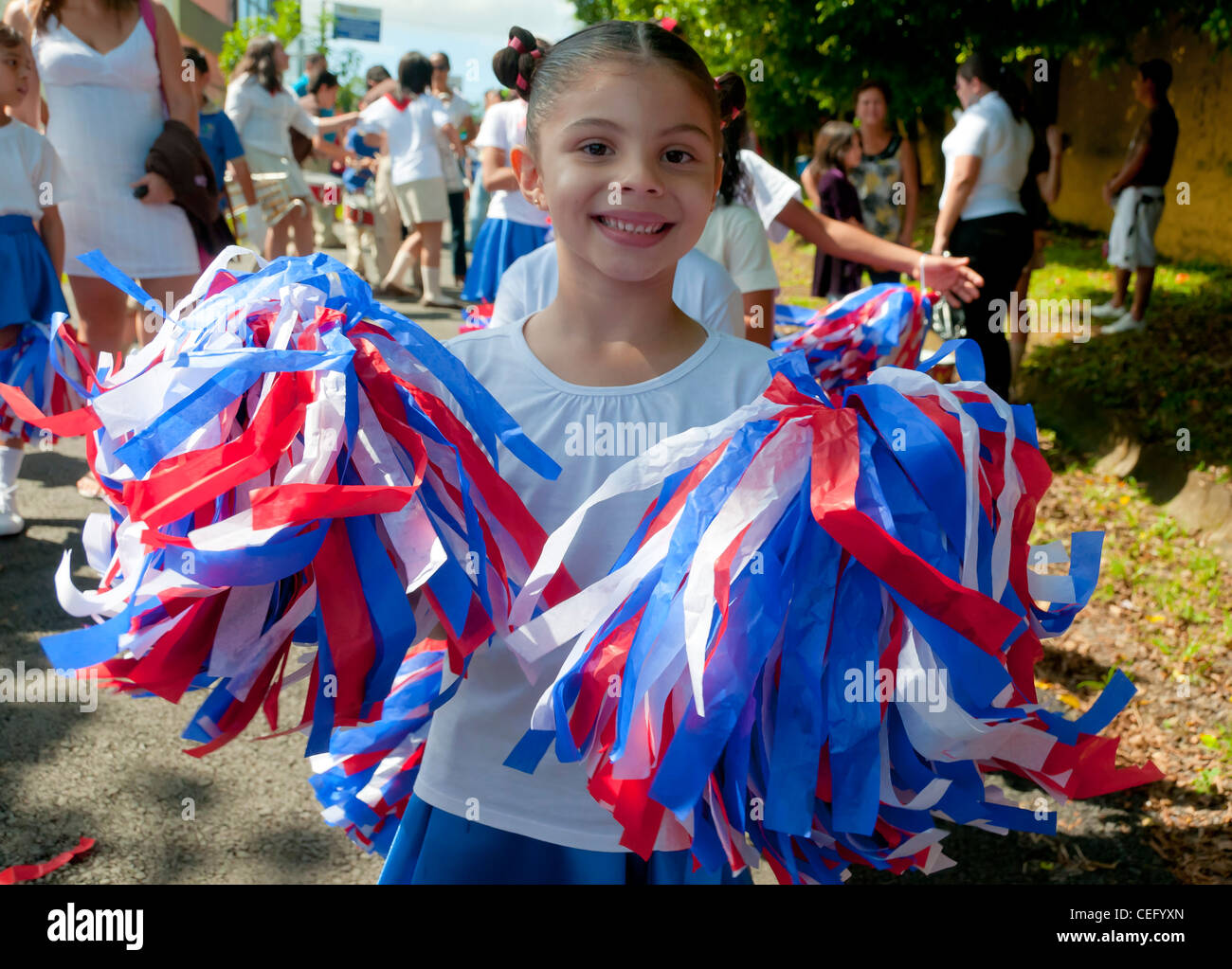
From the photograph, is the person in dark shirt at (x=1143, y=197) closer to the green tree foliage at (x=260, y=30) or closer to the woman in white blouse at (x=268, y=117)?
the woman in white blouse at (x=268, y=117)

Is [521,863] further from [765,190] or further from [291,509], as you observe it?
[765,190]

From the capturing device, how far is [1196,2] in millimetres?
5867

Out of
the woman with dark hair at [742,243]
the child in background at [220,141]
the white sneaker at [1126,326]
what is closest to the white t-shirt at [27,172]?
the child in background at [220,141]

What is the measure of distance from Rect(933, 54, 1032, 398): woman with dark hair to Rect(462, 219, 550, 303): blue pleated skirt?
2.03 m

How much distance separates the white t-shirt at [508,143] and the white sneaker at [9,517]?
2.40m

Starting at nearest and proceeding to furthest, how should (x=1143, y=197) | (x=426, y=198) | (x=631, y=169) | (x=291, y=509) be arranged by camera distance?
(x=291, y=509), (x=631, y=169), (x=1143, y=197), (x=426, y=198)

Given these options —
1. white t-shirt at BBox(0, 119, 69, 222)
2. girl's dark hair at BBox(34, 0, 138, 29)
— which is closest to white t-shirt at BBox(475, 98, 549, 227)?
girl's dark hair at BBox(34, 0, 138, 29)

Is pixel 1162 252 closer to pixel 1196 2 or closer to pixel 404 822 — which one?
pixel 1196 2

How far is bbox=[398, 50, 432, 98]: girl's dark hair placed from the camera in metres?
9.41

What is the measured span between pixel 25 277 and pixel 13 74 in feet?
2.33

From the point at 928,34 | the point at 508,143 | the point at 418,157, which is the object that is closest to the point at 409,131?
the point at 418,157

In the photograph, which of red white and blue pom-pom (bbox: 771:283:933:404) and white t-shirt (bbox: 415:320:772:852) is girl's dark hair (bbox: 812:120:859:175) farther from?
white t-shirt (bbox: 415:320:772:852)

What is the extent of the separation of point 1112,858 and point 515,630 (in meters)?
2.17

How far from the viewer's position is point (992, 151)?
237 inches
